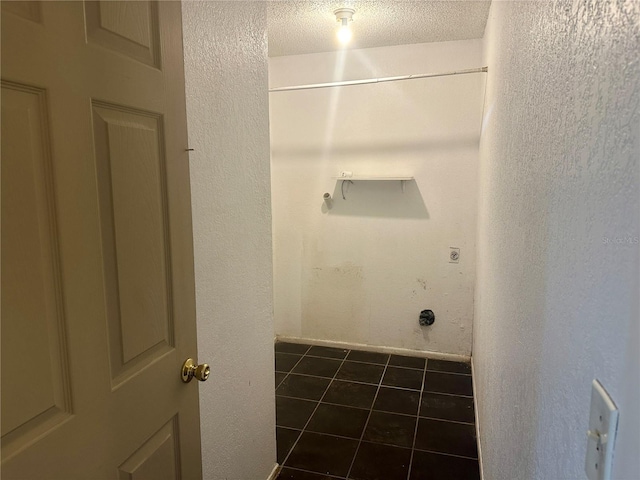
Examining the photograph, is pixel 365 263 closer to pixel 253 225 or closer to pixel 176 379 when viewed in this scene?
pixel 253 225

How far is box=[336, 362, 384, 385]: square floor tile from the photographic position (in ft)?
10.2

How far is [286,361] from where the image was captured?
3430 millimetres

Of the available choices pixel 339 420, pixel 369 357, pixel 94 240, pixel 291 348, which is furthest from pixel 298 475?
pixel 94 240

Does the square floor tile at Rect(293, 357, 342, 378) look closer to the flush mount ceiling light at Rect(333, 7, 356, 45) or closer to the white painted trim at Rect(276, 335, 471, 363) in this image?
the white painted trim at Rect(276, 335, 471, 363)

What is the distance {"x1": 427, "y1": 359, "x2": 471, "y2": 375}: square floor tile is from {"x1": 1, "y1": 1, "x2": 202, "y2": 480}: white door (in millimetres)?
2545

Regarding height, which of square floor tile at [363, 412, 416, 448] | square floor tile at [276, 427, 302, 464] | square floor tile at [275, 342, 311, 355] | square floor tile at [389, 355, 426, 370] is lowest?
square floor tile at [276, 427, 302, 464]

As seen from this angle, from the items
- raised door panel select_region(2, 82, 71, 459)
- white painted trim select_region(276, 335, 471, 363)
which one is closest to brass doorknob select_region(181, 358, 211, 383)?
raised door panel select_region(2, 82, 71, 459)

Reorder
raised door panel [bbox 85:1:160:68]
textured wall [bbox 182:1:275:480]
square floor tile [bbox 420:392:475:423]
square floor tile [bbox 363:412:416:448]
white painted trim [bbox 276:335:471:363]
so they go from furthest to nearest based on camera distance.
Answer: white painted trim [bbox 276:335:471:363]
square floor tile [bbox 420:392:475:423]
square floor tile [bbox 363:412:416:448]
textured wall [bbox 182:1:275:480]
raised door panel [bbox 85:1:160:68]

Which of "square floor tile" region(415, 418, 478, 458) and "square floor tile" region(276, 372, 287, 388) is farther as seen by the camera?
"square floor tile" region(276, 372, 287, 388)

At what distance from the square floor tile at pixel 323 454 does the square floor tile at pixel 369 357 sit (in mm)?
1086

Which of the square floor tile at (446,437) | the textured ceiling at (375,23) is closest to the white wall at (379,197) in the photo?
the textured ceiling at (375,23)

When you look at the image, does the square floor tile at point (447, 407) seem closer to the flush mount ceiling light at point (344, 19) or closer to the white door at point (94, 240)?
the white door at point (94, 240)

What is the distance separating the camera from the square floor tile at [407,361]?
335 centimetres

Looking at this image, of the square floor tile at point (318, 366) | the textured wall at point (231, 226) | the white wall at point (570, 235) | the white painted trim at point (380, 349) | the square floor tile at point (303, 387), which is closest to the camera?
the white wall at point (570, 235)
